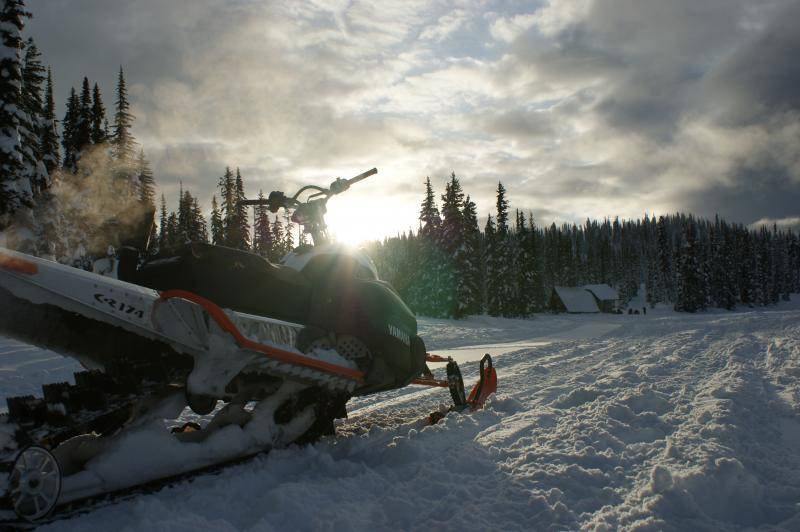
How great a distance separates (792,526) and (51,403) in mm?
3412

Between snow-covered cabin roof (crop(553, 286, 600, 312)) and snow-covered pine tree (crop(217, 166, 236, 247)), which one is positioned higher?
snow-covered pine tree (crop(217, 166, 236, 247))

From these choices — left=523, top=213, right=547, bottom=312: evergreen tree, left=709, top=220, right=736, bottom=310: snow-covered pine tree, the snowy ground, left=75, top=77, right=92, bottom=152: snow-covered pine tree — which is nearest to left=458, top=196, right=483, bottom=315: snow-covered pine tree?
left=523, top=213, right=547, bottom=312: evergreen tree

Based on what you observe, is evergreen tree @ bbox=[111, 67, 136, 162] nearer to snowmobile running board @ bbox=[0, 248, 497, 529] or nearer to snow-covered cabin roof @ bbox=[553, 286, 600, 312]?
snowmobile running board @ bbox=[0, 248, 497, 529]

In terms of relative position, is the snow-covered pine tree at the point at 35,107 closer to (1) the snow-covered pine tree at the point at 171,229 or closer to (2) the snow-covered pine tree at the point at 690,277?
(1) the snow-covered pine tree at the point at 171,229

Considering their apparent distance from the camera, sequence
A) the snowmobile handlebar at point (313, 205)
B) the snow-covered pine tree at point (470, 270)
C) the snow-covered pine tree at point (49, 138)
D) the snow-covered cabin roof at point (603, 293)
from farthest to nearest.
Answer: the snow-covered cabin roof at point (603, 293) → the snow-covered pine tree at point (470, 270) → the snow-covered pine tree at point (49, 138) → the snowmobile handlebar at point (313, 205)

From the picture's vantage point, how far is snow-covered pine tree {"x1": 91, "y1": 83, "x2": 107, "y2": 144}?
33400 millimetres

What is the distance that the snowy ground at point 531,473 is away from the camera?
2340 mm

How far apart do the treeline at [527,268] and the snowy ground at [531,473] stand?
37.1 metres

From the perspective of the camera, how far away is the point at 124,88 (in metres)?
34.8

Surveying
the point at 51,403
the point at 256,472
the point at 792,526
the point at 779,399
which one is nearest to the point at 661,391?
the point at 779,399

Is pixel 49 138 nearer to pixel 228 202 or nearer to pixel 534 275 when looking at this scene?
pixel 228 202

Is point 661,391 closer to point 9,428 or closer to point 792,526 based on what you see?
point 792,526

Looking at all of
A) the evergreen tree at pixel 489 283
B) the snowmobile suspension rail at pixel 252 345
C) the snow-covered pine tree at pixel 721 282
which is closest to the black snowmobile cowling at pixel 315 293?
the snowmobile suspension rail at pixel 252 345

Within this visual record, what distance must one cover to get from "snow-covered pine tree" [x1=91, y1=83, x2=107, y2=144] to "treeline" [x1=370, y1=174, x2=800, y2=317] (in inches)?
1038
